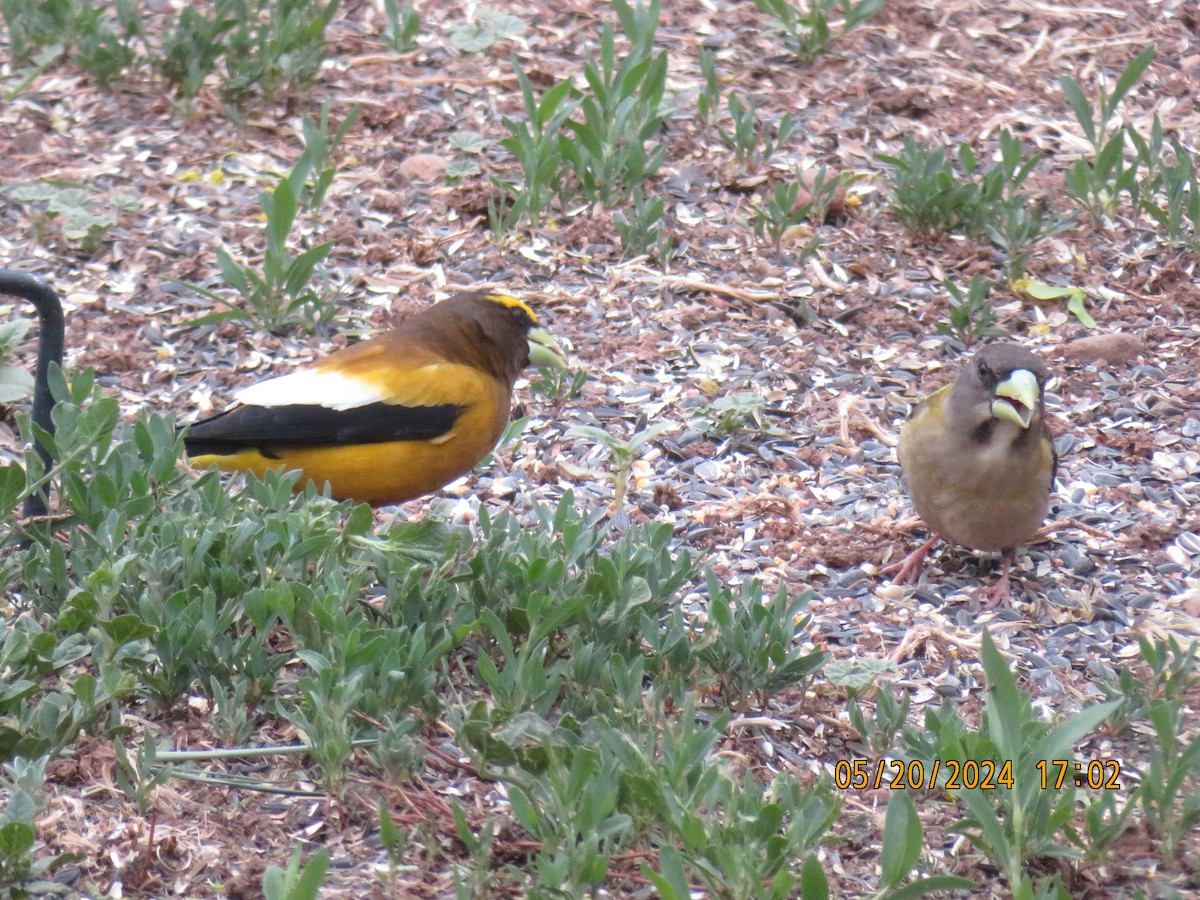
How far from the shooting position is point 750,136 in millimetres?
5898

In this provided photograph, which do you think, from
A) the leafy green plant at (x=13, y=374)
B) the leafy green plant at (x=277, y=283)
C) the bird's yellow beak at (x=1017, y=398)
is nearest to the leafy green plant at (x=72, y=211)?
the leafy green plant at (x=277, y=283)

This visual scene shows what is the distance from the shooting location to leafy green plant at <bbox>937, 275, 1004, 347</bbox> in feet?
17.0

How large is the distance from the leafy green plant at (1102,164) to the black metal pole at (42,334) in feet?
12.6

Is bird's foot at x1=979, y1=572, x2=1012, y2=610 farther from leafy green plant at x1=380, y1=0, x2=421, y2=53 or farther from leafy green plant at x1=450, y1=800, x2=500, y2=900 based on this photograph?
leafy green plant at x1=380, y1=0, x2=421, y2=53

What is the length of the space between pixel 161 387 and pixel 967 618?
2.77 meters

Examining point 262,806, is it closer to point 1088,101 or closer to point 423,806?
point 423,806

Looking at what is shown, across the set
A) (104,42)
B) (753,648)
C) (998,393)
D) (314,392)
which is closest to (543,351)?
(314,392)

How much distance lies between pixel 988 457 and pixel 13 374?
2945mm

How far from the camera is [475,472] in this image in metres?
4.93

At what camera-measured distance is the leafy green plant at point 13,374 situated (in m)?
→ 4.64

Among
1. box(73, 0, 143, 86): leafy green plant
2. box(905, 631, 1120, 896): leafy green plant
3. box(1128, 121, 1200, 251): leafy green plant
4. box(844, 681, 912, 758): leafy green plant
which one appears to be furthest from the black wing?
box(1128, 121, 1200, 251): leafy green plant

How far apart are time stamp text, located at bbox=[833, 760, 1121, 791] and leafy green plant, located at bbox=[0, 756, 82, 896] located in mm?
1596

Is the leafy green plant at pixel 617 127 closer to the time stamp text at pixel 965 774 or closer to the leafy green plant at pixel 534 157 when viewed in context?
the leafy green plant at pixel 534 157

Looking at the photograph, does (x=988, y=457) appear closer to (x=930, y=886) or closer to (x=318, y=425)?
(x=930, y=886)
